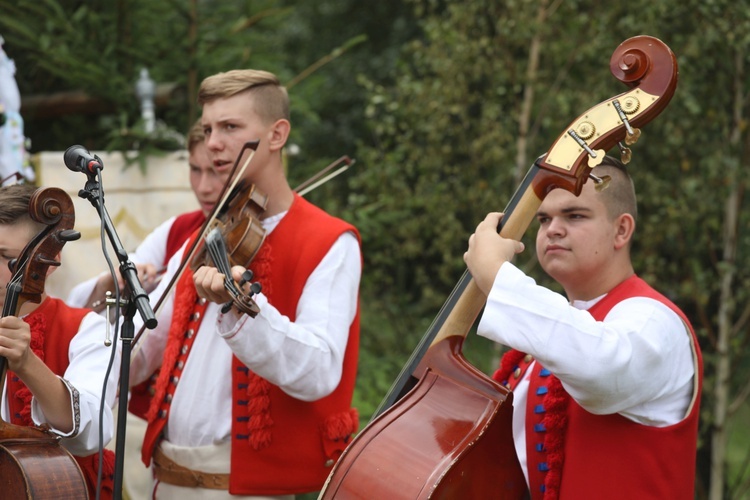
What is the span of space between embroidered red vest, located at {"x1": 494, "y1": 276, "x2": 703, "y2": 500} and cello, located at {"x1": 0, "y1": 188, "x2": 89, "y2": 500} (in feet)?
4.03

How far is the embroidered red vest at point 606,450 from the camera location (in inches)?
98.0

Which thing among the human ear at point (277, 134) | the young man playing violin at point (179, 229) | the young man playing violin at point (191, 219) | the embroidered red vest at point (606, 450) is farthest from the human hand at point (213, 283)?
the young man playing violin at point (191, 219)

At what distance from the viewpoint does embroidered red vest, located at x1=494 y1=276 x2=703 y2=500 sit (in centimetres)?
249

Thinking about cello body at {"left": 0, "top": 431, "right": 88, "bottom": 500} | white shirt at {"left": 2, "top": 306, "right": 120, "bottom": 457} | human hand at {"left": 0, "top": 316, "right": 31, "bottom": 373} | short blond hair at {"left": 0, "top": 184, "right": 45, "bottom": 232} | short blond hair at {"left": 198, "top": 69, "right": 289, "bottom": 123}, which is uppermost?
short blond hair at {"left": 198, "top": 69, "right": 289, "bottom": 123}

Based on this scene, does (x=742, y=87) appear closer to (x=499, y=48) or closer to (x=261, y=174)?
(x=499, y=48)

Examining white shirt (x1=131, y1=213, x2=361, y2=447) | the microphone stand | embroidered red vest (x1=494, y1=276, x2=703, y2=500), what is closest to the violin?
white shirt (x1=131, y1=213, x2=361, y2=447)

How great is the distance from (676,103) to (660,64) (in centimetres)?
312

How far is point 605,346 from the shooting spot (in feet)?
7.61

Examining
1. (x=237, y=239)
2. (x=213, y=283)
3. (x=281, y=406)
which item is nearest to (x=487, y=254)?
(x=213, y=283)

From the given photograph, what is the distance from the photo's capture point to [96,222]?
5344 mm

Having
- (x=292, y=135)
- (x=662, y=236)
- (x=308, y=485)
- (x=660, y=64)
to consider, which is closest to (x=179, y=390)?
(x=308, y=485)

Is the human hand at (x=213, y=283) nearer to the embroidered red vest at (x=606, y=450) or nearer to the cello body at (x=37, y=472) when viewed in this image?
the cello body at (x=37, y=472)

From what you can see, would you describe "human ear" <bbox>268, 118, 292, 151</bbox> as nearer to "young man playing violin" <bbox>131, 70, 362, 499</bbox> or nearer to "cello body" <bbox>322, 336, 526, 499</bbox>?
"young man playing violin" <bbox>131, 70, 362, 499</bbox>

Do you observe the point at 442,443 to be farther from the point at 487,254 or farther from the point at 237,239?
the point at 237,239
